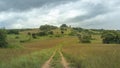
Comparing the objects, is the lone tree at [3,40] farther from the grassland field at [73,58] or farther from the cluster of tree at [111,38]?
the cluster of tree at [111,38]

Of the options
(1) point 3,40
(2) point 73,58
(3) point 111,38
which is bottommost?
(3) point 111,38

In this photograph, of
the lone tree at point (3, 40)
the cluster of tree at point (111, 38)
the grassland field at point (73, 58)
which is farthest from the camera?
the cluster of tree at point (111, 38)

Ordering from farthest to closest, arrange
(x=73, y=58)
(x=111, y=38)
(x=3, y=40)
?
(x=111, y=38) < (x=3, y=40) < (x=73, y=58)

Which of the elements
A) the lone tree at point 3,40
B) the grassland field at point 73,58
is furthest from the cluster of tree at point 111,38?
the grassland field at point 73,58

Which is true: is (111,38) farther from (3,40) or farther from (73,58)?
(73,58)

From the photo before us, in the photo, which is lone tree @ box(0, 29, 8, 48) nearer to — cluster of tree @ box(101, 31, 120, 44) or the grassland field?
the grassland field

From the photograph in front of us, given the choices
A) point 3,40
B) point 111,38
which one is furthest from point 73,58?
point 111,38

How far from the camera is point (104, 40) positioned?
109250 millimetres

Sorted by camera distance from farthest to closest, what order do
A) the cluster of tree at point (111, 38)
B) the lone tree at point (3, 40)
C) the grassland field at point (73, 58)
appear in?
the cluster of tree at point (111, 38) → the lone tree at point (3, 40) → the grassland field at point (73, 58)

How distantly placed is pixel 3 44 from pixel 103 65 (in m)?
57.1

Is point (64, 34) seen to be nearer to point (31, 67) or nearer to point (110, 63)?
point (31, 67)

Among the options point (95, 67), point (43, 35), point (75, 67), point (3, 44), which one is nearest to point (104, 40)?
point (43, 35)

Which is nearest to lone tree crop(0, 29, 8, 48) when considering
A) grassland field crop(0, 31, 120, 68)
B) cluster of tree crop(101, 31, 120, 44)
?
grassland field crop(0, 31, 120, 68)

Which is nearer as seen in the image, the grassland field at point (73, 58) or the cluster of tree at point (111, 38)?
the grassland field at point (73, 58)
